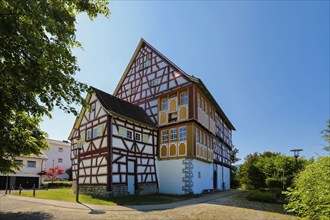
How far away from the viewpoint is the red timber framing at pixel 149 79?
81.8 ft

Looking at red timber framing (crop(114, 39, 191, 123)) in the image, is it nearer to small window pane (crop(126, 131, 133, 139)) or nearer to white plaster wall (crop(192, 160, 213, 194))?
small window pane (crop(126, 131, 133, 139))

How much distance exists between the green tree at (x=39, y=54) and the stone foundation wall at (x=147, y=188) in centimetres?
1398

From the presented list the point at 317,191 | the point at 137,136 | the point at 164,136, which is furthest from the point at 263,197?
the point at 317,191

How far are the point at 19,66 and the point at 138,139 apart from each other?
52.8 feet

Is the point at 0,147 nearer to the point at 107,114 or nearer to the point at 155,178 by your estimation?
the point at 107,114

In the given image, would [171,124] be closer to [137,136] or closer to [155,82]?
[137,136]

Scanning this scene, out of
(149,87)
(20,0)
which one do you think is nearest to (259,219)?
(20,0)

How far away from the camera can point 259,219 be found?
37.5 feet

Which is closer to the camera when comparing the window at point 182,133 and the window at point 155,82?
the window at point 182,133

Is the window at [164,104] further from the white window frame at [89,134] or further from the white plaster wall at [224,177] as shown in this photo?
the white plaster wall at [224,177]

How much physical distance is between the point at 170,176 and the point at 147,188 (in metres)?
2.51

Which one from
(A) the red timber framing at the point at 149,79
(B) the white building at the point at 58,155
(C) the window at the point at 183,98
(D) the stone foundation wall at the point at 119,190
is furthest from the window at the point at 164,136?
(B) the white building at the point at 58,155

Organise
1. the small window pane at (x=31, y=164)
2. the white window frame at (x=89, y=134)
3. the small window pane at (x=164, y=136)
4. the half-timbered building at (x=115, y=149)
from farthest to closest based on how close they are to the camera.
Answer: the small window pane at (x=31, y=164), the small window pane at (x=164, y=136), the white window frame at (x=89, y=134), the half-timbered building at (x=115, y=149)

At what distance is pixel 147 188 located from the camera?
22031mm
